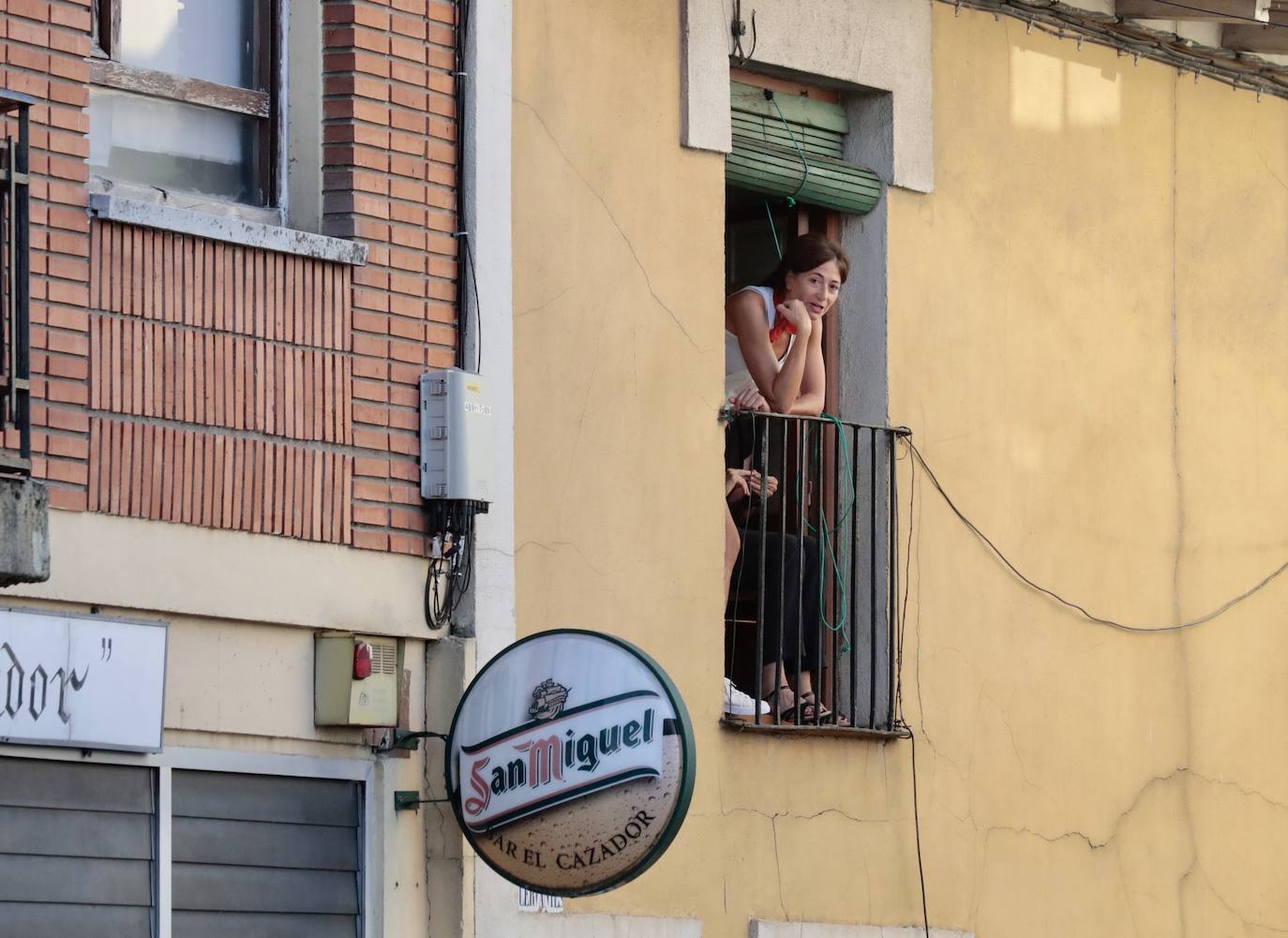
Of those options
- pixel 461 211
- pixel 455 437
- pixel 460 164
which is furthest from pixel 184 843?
pixel 460 164

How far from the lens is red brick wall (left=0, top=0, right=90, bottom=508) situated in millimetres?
9133

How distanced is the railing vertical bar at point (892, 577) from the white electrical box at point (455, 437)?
7.28 feet

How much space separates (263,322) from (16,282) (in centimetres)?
145

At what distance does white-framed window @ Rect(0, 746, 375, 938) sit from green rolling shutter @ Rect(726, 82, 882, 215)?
10.2 feet

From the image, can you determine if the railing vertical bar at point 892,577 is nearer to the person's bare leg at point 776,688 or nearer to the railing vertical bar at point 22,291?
the person's bare leg at point 776,688

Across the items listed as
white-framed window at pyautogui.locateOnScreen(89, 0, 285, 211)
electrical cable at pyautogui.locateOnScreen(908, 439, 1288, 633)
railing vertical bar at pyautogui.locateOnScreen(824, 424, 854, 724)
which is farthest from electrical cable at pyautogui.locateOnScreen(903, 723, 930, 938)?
white-framed window at pyautogui.locateOnScreen(89, 0, 285, 211)

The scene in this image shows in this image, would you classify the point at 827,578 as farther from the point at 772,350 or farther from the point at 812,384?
the point at 772,350

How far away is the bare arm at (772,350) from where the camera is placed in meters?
11.5

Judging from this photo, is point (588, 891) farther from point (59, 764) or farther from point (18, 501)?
point (18, 501)

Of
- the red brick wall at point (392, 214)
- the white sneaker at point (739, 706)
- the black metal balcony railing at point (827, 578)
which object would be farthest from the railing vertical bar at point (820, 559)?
the red brick wall at point (392, 214)

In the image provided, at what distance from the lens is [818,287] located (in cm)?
1161

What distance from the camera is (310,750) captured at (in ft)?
32.2

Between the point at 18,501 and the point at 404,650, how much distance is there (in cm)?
240

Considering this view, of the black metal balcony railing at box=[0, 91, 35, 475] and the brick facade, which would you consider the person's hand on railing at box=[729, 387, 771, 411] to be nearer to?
the brick facade
